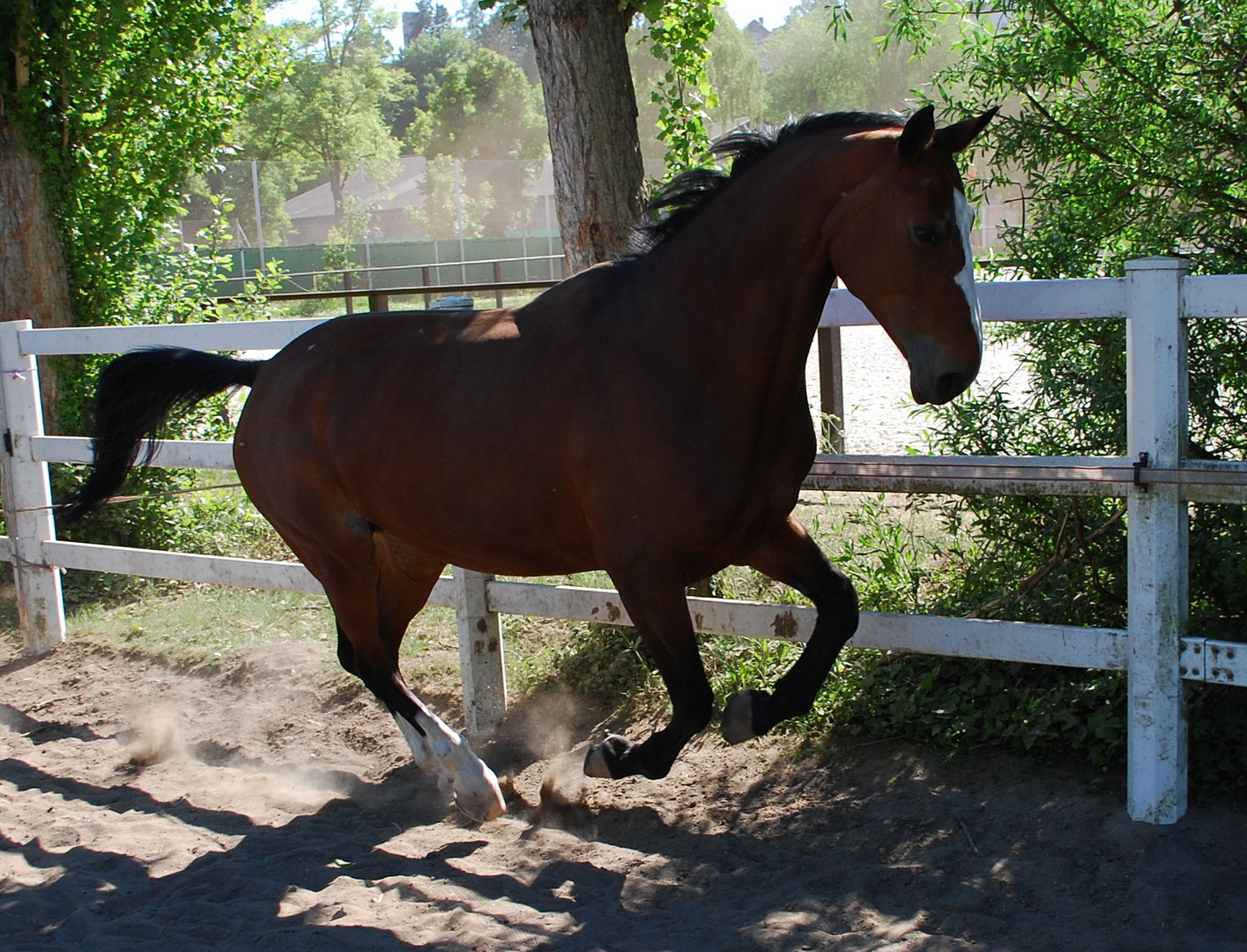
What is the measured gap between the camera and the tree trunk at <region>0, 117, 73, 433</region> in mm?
7770

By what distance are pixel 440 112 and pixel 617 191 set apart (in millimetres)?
67523

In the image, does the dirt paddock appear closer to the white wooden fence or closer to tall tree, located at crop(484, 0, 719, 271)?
the white wooden fence

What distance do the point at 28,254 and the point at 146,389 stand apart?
3873 millimetres

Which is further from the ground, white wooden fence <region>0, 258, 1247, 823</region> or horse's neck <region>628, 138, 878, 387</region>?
horse's neck <region>628, 138, 878, 387</region>

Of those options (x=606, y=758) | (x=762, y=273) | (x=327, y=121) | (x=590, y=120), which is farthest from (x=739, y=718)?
(x=327, y=121)

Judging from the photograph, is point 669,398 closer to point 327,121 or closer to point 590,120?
point 590,120

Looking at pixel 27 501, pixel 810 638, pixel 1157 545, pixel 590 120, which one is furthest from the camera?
pixel 27 501

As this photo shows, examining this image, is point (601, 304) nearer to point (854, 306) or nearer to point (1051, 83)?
point (854, 306)

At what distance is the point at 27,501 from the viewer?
21.4ft

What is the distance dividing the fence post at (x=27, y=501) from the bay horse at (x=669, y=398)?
3030 mm

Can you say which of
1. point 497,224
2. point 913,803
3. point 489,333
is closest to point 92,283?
point 489,333

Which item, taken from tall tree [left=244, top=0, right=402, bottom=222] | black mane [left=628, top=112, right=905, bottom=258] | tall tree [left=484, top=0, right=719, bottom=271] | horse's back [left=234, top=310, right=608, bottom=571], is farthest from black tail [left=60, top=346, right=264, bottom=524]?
tall tree [left=244, top=0, right=402, bottom=222]

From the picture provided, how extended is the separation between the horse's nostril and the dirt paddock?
1.42 metres

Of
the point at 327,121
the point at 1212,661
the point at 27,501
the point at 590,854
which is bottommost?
the point at 590,854
